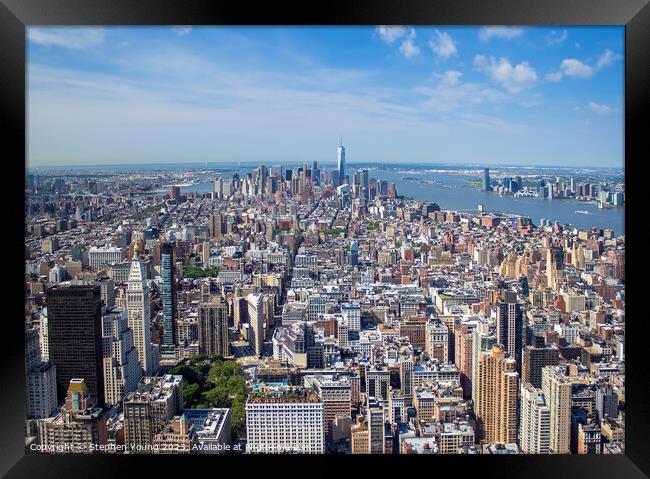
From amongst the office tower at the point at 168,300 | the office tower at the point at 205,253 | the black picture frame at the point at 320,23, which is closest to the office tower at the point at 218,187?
the office tower at the point at 205,253

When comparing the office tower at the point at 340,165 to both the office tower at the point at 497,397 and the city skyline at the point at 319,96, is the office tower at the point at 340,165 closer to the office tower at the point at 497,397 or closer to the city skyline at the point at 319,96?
the city skyline at the point at 319,96

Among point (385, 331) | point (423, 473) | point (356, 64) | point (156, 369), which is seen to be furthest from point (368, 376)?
point (356, 64)

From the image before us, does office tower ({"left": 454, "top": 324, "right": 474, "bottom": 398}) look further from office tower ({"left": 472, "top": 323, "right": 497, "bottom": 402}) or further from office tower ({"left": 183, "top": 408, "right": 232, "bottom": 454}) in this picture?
office tower ({"left": 183, "top": 408, "right": 232, "bottom": 454})

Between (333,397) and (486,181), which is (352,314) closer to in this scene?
(333,397)

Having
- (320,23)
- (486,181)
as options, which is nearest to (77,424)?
(320,23)

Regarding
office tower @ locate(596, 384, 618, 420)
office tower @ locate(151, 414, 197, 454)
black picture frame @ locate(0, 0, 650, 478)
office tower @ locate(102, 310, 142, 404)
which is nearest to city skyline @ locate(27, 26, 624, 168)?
office tower @ locate(102, 310, 142, 404)

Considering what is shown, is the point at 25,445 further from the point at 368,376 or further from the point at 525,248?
the point at 525,248
